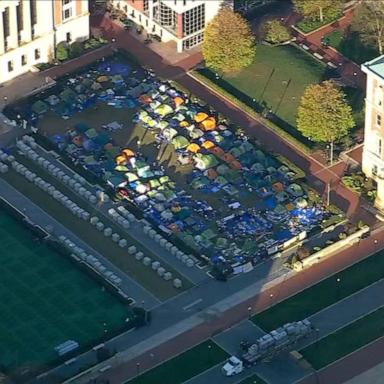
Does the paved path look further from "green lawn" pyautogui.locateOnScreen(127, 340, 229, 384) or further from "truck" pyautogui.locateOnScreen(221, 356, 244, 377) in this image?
"green lawn" pyautogui.locateOnScreen(127, 340, 229, 384)

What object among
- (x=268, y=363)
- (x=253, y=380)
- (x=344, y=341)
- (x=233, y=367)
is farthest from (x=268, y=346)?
(x=344, y=341)

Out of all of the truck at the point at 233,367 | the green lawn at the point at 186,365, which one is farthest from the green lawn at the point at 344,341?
the green lawn at the point at 186,365

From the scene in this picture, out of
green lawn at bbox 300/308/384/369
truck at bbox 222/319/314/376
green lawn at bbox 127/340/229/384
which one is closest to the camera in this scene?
green lawn at bbox 127/340/229/384

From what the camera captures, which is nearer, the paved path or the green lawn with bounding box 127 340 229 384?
the green lawn with bounding box 127 340 229 384

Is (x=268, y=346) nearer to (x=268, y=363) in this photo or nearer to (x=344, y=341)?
(x=268, y=363)

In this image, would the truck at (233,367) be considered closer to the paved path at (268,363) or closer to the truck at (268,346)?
the truck at (268,346)

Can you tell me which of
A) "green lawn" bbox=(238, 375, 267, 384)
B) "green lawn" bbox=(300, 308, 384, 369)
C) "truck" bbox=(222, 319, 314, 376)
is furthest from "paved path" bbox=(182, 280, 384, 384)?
"green lawn" bbox=(300, 308, 384, 369)

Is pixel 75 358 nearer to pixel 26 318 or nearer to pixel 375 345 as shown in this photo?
pixel 26 318
